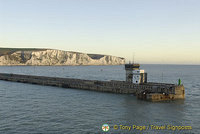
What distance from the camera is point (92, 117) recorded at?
29.2 metres

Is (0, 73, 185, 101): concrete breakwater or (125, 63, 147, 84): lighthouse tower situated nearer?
(0, 73, 185, 101): concrete breakwater

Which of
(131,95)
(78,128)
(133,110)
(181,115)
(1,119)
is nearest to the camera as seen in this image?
(78,128)

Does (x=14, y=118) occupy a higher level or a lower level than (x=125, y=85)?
lower

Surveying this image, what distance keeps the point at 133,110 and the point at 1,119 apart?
21.3m

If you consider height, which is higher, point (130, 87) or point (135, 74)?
point (135, 74)

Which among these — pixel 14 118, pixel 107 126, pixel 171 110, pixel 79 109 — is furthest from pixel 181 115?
pixel 14 118

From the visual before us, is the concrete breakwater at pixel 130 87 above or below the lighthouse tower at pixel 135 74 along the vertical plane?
below

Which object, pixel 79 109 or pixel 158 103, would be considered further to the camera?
pixel 158 103

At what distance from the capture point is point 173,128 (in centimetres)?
2562

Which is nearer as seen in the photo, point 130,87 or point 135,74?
point 130,87

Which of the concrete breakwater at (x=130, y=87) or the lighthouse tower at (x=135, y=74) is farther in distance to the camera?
the lighthouse tower at (x=135, y=74)

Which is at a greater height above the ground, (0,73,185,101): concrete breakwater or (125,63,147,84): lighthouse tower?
(125,63,147,84): lighthouse tower

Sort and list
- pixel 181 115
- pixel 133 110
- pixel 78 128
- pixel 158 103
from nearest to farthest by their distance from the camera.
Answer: pixel 78 128, pixel 181 115, pixel 133 110, pixel 158 103

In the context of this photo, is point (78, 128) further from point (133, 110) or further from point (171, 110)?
point (171, 110)
